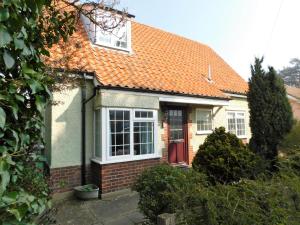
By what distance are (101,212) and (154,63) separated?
7303 mm

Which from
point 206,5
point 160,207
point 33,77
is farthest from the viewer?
point 206,5

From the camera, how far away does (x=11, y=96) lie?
157 cm

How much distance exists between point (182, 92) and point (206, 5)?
3.40m

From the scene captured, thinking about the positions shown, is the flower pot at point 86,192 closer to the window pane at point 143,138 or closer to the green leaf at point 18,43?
the window pane at point 143,138

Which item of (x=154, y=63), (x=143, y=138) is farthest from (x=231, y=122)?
(x=143, y=138)

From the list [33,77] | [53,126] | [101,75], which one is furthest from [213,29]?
[33,77]

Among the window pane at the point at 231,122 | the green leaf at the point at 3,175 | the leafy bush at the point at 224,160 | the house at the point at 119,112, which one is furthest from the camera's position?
the window pane at the point at 231,122

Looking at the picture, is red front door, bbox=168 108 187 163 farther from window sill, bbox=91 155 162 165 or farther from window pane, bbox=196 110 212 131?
window sill, bbox=91 155 162 165

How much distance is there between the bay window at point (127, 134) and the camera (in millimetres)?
7641

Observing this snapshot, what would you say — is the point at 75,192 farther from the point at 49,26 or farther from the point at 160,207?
the point at 49,26

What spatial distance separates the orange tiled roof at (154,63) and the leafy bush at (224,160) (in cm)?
332

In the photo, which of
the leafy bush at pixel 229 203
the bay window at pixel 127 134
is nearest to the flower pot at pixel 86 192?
the bay window at pixel 127 134

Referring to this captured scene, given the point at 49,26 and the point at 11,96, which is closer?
the point at 11,96

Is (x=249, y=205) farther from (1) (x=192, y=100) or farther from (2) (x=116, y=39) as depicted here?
(2) (x=116, y=39)
